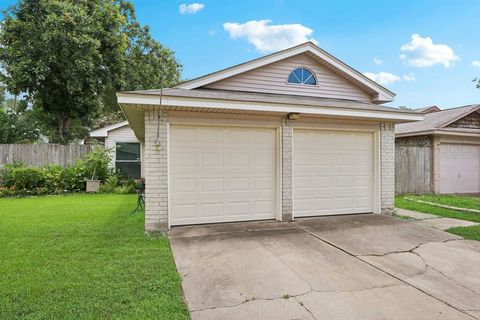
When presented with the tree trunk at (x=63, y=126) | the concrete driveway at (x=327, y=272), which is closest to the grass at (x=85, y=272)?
the concrete driveway at (x=327, y=272)

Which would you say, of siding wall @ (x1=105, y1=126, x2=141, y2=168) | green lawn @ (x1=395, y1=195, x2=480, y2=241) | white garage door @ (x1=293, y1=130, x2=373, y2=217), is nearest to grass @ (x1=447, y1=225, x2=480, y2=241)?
green lawn @ (x1=395, y1=195, x2=480, y2=241)

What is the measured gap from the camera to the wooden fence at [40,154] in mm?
13086

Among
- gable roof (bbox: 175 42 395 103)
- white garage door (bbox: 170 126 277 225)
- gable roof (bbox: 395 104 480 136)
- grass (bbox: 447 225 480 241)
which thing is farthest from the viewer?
gable roof (bbox: 395 104 480 136)

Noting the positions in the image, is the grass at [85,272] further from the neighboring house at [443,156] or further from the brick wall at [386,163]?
the neighboring house at [443,156]

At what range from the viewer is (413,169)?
12.4 meters

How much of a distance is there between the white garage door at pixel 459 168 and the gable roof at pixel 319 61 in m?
6.10

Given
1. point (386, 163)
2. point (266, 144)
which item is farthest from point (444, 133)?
point (266, 144)

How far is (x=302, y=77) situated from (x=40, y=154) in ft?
38.5

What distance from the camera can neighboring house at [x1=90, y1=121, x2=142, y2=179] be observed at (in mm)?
14813

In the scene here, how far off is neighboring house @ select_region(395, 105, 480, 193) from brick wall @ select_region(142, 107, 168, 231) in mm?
9921

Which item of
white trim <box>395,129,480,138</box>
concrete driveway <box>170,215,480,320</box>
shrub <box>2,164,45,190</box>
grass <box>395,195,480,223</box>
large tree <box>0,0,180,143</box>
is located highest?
large tree <box>0,0,180,143</box>

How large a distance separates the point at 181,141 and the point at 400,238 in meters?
4.51

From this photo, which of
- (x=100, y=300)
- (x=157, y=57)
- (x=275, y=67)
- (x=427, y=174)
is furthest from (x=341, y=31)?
(x=157, y=57)

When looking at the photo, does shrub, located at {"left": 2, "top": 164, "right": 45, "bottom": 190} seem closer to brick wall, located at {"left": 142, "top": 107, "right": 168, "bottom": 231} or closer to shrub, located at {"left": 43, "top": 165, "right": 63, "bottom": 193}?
shrub, located at {"left": 43, "top": 165, "right": 63, "bottom": 193}
